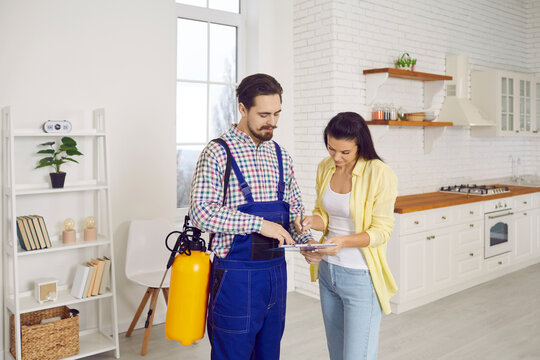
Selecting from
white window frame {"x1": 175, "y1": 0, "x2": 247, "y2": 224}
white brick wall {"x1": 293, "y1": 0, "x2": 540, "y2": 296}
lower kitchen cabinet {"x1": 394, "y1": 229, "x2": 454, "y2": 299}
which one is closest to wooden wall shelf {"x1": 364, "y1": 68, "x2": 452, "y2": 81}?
white brick wall {"x1": 293, "y1": 0, "x2": 540, "y2": 296}

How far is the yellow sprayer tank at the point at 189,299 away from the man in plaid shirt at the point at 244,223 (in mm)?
43

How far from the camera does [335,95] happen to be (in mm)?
4523

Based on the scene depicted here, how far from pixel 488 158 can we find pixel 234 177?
5559 mm

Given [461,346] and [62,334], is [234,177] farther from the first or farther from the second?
[461,346]

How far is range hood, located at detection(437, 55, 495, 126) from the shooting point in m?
5.61

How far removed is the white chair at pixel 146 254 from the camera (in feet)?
12.2

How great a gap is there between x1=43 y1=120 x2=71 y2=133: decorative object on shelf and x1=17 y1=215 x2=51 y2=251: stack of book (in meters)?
0.57

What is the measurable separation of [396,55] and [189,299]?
3.91m

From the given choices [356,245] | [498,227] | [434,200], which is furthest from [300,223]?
[498,227]

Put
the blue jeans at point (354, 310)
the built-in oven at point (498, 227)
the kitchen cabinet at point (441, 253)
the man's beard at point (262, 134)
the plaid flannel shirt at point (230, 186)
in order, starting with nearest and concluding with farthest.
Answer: the plaid flannel shirt at point (230, 186)
the man's beard at point (262, 134)
the blue jeans at point (354, 310)
the kitchen cabinet at point (441, 253)
the built-in oven at point (498, 227)

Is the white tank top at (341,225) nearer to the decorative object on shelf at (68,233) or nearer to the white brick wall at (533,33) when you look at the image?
the decorative object on shelf at (68,233)

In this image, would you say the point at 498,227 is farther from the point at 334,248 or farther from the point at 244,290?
the point at 244,290

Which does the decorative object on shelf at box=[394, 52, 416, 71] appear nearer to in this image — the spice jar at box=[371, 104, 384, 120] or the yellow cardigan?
the spice jar at box=[371, 104, 384, 120]

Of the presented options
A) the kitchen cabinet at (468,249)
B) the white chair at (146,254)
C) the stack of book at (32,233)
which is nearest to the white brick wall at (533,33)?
the kitchen cabinet at (468,249)
